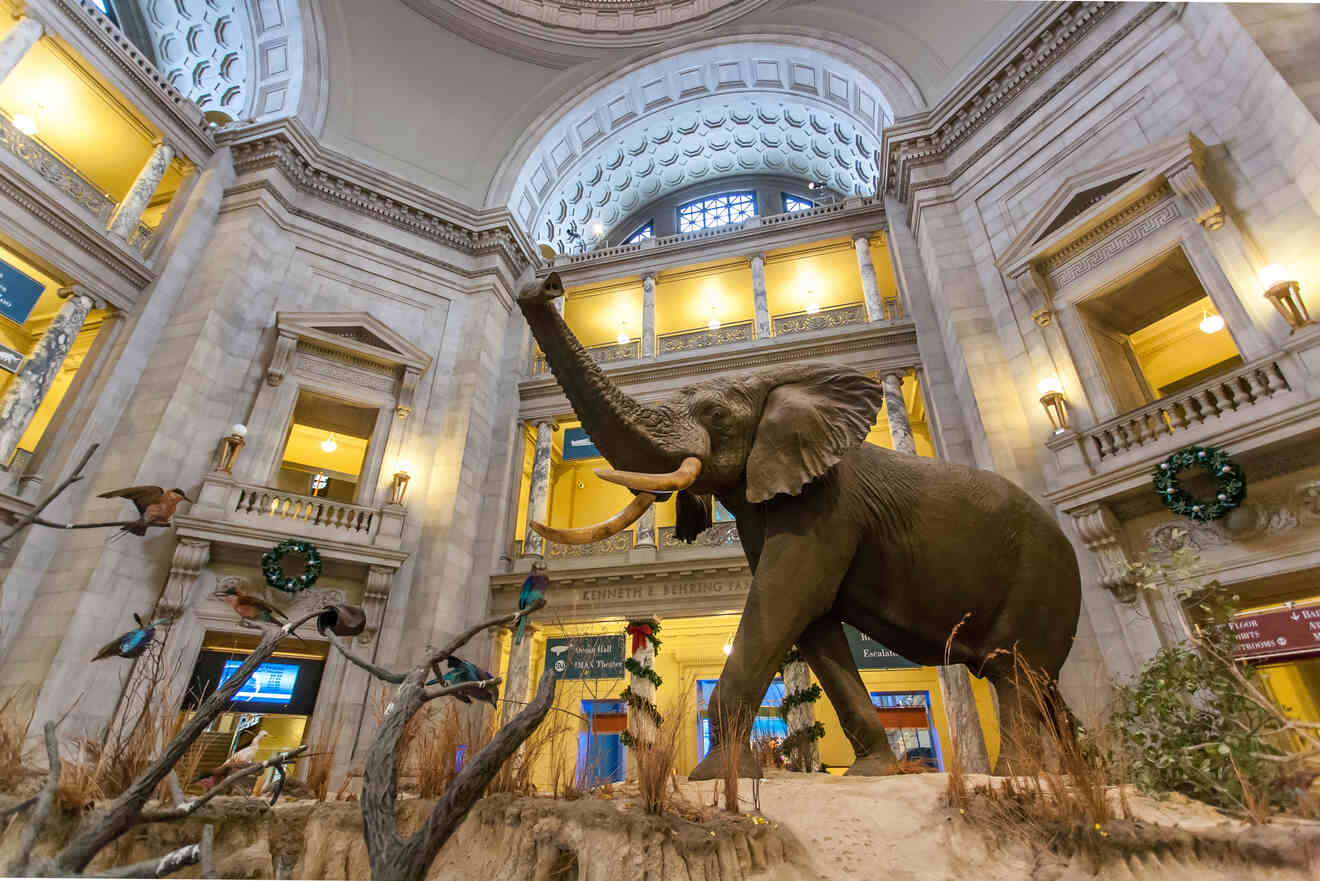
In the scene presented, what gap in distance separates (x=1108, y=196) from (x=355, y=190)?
13.3 m

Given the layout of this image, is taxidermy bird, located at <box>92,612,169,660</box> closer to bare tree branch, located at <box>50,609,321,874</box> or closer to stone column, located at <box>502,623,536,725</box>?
bare tree branch, located at <box>50,609,321,874</box>

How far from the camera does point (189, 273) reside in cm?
1110

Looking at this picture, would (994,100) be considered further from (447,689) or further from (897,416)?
(447,689)

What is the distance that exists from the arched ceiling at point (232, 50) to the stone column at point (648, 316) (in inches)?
333

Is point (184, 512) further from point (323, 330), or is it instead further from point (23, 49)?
point (23, 49)

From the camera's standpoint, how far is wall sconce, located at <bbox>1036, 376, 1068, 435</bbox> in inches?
318

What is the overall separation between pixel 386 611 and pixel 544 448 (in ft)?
14.3

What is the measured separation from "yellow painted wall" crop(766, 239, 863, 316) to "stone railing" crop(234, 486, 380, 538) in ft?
32.3

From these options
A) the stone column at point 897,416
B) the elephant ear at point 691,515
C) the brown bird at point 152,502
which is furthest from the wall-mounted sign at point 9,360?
the stone column at point 897,416

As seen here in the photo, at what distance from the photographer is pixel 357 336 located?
11930 millimetres

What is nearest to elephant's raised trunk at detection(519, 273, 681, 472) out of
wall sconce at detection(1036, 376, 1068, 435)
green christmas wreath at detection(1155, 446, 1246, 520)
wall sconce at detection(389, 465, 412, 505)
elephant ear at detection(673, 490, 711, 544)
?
elephant ear at detection(673, 490, 711, 544)

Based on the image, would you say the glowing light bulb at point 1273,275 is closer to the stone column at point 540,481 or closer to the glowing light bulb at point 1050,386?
the glowing light bulb at point 1050,386

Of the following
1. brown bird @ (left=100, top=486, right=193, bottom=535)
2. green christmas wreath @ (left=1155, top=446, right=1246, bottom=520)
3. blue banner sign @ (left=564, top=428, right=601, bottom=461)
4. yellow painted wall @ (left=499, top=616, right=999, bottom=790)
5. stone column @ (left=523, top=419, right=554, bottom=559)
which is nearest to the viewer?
brown bird @ (left=100, top=486, right=193, bottom=535)

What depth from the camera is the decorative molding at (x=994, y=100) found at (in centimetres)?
953
